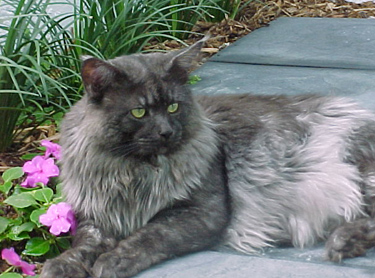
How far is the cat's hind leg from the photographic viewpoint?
2758 millimetres

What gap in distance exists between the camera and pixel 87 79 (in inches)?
105

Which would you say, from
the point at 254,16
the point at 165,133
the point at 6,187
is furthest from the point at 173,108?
the point at 254,16

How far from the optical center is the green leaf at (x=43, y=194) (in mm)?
3166

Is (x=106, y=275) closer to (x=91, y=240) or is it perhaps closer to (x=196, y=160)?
(x=91, y=240)

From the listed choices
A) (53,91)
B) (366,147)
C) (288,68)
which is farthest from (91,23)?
(366,147)

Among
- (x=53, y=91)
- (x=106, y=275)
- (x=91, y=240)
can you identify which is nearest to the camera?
(x=106, y=275)

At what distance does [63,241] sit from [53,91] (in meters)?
1.29

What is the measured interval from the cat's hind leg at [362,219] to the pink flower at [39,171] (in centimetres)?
136

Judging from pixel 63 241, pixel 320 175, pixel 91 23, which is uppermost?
pixel 91 23

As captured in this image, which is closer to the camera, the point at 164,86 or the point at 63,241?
the point at 164,86

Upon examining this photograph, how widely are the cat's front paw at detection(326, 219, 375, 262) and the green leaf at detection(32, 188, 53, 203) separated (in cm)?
125

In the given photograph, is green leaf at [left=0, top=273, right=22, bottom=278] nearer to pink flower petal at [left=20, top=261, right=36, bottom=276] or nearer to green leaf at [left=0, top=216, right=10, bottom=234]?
pink flower petal at [left=20, top=261, right=36, bottom=276]

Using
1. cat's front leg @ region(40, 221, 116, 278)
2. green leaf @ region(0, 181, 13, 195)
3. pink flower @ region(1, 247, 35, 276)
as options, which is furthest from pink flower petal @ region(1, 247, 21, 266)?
green leaf @ region(0, 181, 13, 195)

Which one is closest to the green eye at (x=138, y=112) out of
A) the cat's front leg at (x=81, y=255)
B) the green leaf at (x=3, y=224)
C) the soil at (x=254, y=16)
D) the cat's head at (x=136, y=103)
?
the cat's head at (x=136, y=103)
